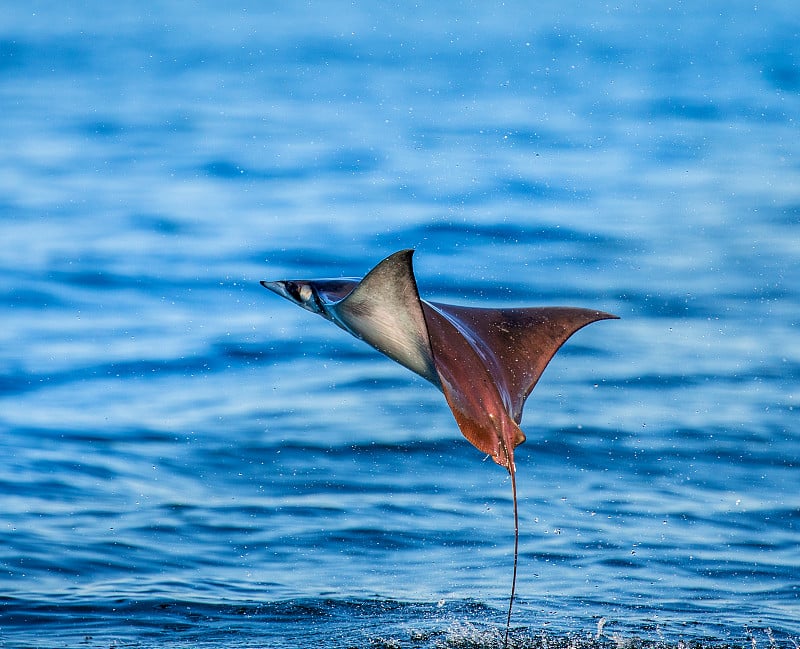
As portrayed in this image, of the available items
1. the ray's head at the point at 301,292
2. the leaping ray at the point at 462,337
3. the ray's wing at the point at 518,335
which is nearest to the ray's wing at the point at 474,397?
the leaping ray at the point at 462,337

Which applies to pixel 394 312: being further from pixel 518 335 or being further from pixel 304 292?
pixel 518 335

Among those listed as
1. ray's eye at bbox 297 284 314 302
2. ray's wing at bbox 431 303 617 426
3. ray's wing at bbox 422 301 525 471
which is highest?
ray's eye at bbox 297 284 314 302

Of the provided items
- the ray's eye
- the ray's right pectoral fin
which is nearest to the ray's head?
the ray's eye

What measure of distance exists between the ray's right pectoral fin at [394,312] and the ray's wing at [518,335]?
0.43m

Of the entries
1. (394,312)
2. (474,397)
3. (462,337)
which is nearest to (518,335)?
(462,337)

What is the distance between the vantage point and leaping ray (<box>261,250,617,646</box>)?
3318 millimetres

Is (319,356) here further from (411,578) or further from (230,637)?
(230,637)

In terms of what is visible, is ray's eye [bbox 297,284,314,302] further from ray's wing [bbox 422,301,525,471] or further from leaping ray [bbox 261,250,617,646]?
ray's wing [bbox 422,301,525,471]

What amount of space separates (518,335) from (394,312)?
97 cm

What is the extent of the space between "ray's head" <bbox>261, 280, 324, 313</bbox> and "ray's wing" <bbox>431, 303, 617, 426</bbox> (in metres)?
0.46

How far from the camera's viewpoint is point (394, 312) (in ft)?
11.0

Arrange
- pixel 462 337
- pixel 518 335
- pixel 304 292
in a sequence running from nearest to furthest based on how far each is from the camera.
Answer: pixel 462 337 → pixel 304 292 → pixel 518 335

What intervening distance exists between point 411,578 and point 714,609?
135 cm

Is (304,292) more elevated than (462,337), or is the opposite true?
(304,292)
